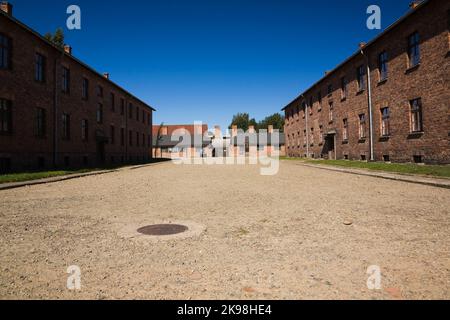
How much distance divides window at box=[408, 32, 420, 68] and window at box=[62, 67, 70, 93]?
70.3 ft

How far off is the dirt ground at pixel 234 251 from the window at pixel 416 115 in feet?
36.7

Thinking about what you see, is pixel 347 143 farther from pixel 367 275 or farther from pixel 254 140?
pixel 254 140

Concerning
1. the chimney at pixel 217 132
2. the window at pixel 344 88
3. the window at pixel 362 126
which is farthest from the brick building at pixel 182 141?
the window at pixel 362 126

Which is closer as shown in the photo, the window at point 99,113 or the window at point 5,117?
the window at point 5,117

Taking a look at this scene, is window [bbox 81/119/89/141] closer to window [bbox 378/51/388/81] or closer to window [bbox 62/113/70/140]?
window [bbox 62/113/70/140]

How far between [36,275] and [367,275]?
3205mm

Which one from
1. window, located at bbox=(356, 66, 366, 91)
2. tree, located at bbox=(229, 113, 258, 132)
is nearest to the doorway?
window, located at bbox=(356, 66, 366, 91)

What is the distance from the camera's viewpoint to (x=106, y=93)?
1104 inches

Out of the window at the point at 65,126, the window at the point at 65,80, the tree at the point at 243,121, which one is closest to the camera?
the window at the point at 65,126

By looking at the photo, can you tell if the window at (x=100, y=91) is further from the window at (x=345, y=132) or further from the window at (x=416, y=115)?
the window at (x=416, y=115)

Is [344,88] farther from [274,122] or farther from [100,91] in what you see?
[274,122]

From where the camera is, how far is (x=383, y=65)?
19609 mm

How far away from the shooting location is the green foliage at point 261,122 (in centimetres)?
9069

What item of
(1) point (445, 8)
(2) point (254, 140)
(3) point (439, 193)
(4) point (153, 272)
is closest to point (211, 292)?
(4) point (153, 272)
